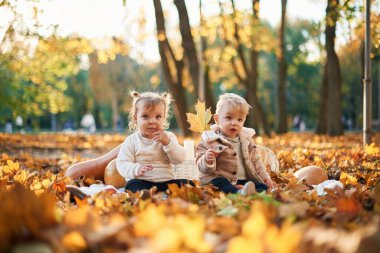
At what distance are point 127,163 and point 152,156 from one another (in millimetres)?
290

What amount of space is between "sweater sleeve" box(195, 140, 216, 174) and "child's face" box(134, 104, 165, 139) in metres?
0.48

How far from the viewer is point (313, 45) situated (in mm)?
28984

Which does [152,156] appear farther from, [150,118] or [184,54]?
[184,54]

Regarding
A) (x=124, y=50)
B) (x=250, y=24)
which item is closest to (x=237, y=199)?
(x=124, y=50)

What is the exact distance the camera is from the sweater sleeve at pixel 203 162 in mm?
5082

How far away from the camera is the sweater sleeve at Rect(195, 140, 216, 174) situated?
508cm

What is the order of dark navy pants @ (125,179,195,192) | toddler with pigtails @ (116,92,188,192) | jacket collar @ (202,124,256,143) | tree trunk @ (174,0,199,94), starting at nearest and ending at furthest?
dark navy pants @ (125,179,195,192)
toddler with pigtails @ (116,92,188,192)
jacket collar @ (202,124,256,143)
tree trunk @ (174,0,199,94)

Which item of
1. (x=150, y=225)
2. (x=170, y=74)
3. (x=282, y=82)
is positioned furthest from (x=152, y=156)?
(x=282, y=82)

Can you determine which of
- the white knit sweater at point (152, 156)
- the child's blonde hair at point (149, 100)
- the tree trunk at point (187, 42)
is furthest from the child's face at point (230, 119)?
the tree trunk at point (187, 42)

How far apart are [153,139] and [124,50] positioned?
11016mm

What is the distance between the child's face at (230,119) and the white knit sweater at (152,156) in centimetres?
52

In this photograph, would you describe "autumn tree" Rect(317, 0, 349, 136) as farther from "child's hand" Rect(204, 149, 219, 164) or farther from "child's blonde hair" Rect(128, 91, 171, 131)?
"child's hand" Rect(204, 149, 219, 164)

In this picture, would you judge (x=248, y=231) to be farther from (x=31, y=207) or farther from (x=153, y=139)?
(x=153, y=139)

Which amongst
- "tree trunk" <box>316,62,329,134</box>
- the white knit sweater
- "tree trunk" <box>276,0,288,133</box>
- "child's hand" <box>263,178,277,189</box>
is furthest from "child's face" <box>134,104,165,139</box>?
"tree trunk" <box>316,62,329,134</box>
